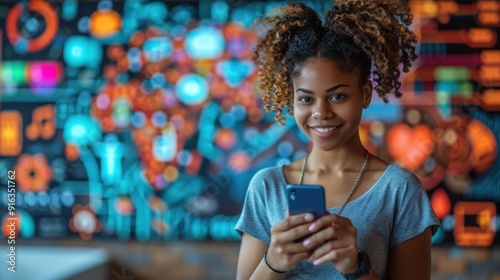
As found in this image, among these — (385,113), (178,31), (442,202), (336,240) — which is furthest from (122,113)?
(336,240)

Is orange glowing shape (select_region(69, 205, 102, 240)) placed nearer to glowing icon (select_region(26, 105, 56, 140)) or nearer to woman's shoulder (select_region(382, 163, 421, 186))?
glowing icon (select_region(26, 105, 56, 140))

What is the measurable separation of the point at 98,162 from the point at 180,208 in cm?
44

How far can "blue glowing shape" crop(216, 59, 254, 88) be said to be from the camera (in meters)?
2.96

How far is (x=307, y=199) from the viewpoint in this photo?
2.77ft

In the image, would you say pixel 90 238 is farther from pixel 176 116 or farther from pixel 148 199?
pixel 176 116

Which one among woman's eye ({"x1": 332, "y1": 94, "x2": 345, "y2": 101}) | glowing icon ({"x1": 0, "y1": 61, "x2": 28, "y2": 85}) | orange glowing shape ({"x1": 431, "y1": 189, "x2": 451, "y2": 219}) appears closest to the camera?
woman's eye ({"x1": 332, "y1": 94, "x2": 345, "y2": 101})

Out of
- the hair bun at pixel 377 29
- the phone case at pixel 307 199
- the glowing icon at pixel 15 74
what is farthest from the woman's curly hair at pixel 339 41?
the glowing icon at pixel 15 74

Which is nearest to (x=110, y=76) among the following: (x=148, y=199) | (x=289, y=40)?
(x=148, y=199)

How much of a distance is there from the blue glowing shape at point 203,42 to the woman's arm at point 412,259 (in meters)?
2.16

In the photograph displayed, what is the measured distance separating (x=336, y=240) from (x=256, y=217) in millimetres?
196

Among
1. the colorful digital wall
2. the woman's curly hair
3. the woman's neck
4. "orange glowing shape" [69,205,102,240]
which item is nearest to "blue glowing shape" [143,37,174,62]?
the colorful digital wall

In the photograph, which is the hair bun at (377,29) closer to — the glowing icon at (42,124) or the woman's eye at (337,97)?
the woman's eye at (337,97)

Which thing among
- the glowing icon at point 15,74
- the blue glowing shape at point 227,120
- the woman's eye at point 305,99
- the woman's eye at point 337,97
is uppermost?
the glowing icon at point 15,74

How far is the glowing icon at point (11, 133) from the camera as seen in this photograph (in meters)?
3.06
